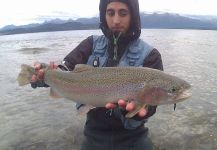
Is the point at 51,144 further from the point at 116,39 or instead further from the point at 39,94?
the point at 39,94

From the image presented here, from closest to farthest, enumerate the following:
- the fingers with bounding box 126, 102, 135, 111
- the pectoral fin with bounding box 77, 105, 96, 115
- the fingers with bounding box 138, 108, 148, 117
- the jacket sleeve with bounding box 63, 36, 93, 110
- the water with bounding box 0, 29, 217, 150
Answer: the fingers with bounding box 126, 102, 135, 111 < the fingers with bounding box 138, 108, 148, 117 < the pectoral fin with bounding box 77, 105, 96, 115 < the jacket sleeve with bounding box 63, 36, 93, 110 < the water with bounding box 0, 29, 217, 150

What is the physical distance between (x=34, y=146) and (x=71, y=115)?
11.3ft

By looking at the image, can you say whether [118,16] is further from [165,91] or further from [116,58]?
[165,91]

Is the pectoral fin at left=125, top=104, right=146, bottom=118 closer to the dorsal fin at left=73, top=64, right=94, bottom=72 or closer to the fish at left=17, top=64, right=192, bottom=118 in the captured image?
the fish at left=17, top=64, right=192, bottom=118

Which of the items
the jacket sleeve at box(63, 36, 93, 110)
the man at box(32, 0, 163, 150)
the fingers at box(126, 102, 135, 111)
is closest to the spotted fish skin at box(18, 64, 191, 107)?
the fingers at box(126, 102, 135, 111)

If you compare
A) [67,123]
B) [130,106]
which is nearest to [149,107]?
[130,106]

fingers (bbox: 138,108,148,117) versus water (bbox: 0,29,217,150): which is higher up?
fingers (bbox: 138,108,148,117)

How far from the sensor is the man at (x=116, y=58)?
508cm

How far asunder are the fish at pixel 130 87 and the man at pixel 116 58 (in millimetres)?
344

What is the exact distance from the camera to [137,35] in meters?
5.32

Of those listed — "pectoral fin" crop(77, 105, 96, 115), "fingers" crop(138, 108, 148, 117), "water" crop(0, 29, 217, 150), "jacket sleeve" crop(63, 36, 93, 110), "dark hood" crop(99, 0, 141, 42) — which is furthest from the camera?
"water" crop(0, 29, 217, 150)

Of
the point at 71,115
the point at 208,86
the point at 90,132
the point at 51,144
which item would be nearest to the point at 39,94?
the point at 71,115

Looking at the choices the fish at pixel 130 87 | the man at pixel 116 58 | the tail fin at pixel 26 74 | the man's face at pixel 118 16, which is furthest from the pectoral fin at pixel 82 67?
the tail fin at pixel 26 74

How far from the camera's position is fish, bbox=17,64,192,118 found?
450 centimetres
